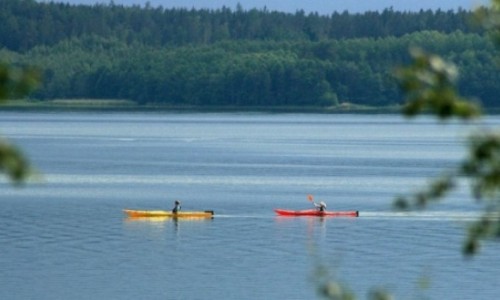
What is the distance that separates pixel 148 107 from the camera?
180500 millimetres

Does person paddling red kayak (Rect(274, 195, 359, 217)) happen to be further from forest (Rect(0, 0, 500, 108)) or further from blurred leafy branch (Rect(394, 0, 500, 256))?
forest (Rect(0, 0, 500, 108))

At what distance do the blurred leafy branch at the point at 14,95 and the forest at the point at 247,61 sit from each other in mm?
132108

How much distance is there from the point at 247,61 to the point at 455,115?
157147mm

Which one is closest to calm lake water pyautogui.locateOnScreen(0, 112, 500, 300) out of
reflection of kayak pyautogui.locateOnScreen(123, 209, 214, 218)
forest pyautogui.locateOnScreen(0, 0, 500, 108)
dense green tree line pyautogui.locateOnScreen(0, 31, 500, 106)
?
reflection of kayak pyautogui.locateOnScreen(123, 209, 214, 218)

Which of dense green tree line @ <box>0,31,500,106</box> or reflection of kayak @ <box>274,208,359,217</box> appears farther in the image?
dense green tree line @ <box>0,31,500,106</box>

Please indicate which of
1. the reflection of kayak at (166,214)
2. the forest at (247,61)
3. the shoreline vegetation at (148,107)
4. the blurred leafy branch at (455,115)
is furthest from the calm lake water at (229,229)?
the shoreline vegetation at (148,107)

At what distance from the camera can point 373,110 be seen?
171125mm

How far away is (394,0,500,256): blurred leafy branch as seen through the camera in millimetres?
3080

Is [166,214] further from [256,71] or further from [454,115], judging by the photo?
[256,71]

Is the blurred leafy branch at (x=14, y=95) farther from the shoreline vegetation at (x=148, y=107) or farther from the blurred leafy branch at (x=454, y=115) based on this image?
the shoreline vegetation at (x=148, y=107)

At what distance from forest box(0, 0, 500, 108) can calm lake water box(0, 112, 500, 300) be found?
61.1 meters

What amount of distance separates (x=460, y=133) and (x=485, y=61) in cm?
13744

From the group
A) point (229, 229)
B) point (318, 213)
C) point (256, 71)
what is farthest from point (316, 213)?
point (256, 71)

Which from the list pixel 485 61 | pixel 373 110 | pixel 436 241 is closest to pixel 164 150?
pixel 436 241
